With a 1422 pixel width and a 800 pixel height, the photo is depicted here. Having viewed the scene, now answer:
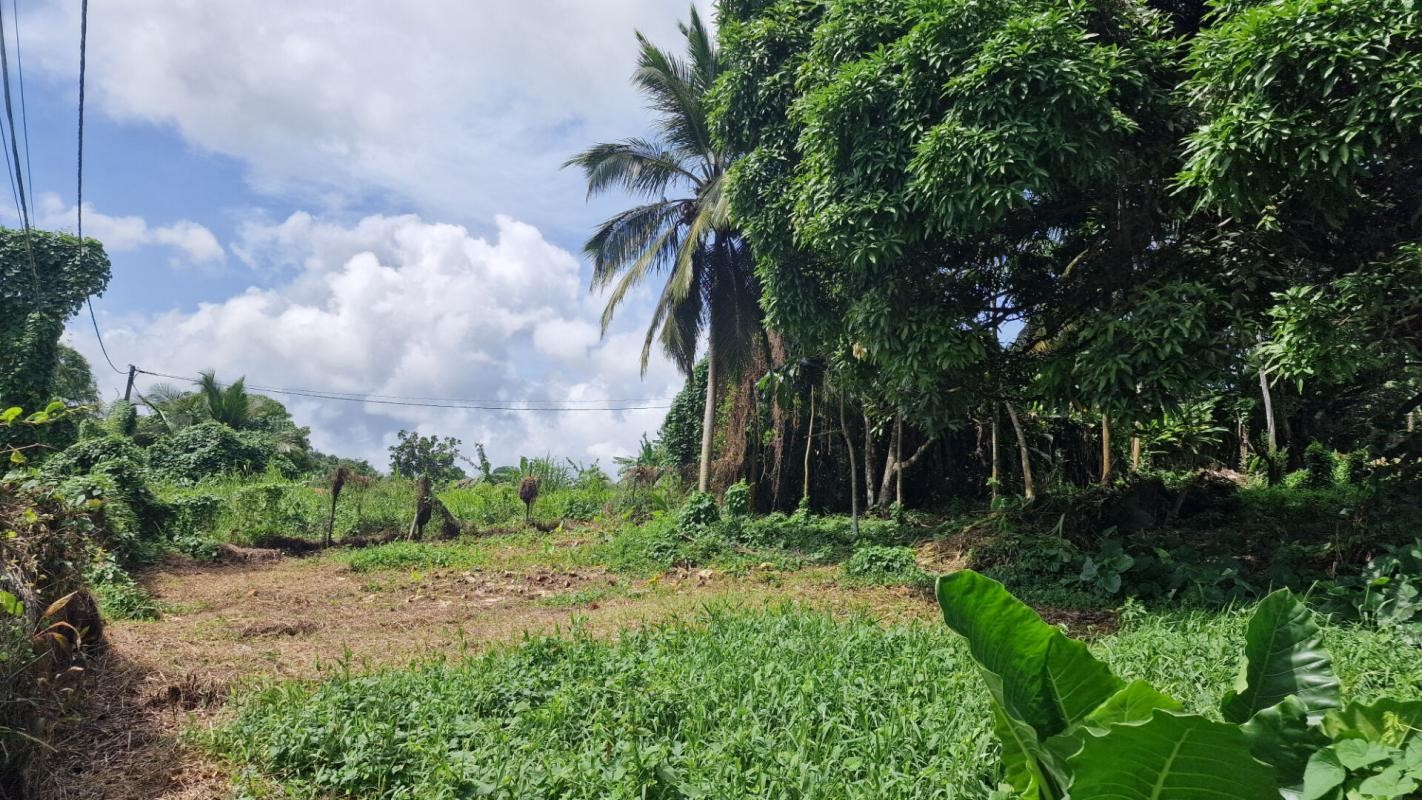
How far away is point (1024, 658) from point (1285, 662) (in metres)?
0.61

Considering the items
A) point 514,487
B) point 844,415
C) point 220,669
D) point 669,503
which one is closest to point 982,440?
point 844,415

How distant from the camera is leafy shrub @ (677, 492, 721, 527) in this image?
39.1ft

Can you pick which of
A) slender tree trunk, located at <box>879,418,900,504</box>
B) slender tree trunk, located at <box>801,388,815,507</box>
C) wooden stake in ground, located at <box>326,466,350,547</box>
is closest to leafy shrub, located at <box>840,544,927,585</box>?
slender tree trunk, located at <box>879,418,900,504</box>

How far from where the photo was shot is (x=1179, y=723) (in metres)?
1.51

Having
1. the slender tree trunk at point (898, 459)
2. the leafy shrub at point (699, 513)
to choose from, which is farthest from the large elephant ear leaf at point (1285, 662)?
the slender tree trunk at point (898, 459)

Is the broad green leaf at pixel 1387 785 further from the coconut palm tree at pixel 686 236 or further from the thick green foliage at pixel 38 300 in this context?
the thick green foliage at pixel 38 300

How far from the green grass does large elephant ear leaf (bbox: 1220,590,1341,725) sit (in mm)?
1225

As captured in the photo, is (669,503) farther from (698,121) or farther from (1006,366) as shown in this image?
(1006,366)

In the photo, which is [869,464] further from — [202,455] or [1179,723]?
[202,455]

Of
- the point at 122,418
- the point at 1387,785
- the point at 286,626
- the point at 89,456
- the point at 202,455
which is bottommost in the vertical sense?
the point at 286,626

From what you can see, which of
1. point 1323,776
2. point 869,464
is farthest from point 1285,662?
point 869,464

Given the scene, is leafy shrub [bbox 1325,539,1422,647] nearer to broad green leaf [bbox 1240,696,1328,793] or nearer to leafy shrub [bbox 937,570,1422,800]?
leafy shrub [bbox 937,570,1422,800]

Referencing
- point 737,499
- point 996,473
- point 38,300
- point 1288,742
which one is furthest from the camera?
point 38,300

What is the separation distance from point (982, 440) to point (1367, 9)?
9.28 metres
